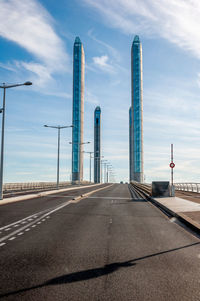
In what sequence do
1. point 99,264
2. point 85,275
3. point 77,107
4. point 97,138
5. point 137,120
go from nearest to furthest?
point 85,275
point 99,264
point 137,120
point 77,107
point 97,138

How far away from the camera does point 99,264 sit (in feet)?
21.7

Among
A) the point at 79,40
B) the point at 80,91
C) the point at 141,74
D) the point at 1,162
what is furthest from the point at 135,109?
the point at 1,162

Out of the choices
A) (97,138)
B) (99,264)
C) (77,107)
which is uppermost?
(77,107)

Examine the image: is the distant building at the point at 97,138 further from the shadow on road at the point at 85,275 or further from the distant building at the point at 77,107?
the shadow on road at the point at 85,275

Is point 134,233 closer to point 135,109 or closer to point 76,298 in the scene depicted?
point 76,298

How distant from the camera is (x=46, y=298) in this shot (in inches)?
186

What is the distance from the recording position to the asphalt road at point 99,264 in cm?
499

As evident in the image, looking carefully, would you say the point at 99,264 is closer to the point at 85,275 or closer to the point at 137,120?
the point at 85,275

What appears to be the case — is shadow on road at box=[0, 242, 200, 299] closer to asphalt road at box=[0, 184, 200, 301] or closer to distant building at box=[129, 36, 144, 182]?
asphalt road at box=[0, 184, 200, 301]

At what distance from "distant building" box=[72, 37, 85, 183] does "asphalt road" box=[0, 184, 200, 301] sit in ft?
323

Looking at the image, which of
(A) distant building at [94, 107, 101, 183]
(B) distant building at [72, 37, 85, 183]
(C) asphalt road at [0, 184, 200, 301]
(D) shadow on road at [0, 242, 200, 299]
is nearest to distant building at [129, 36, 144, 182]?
(B) distant building at [72, 37, 85, 183]

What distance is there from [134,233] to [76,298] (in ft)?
20.2

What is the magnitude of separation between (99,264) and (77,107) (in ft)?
357

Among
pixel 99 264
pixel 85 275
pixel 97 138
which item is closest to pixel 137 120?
pixel 97 138
